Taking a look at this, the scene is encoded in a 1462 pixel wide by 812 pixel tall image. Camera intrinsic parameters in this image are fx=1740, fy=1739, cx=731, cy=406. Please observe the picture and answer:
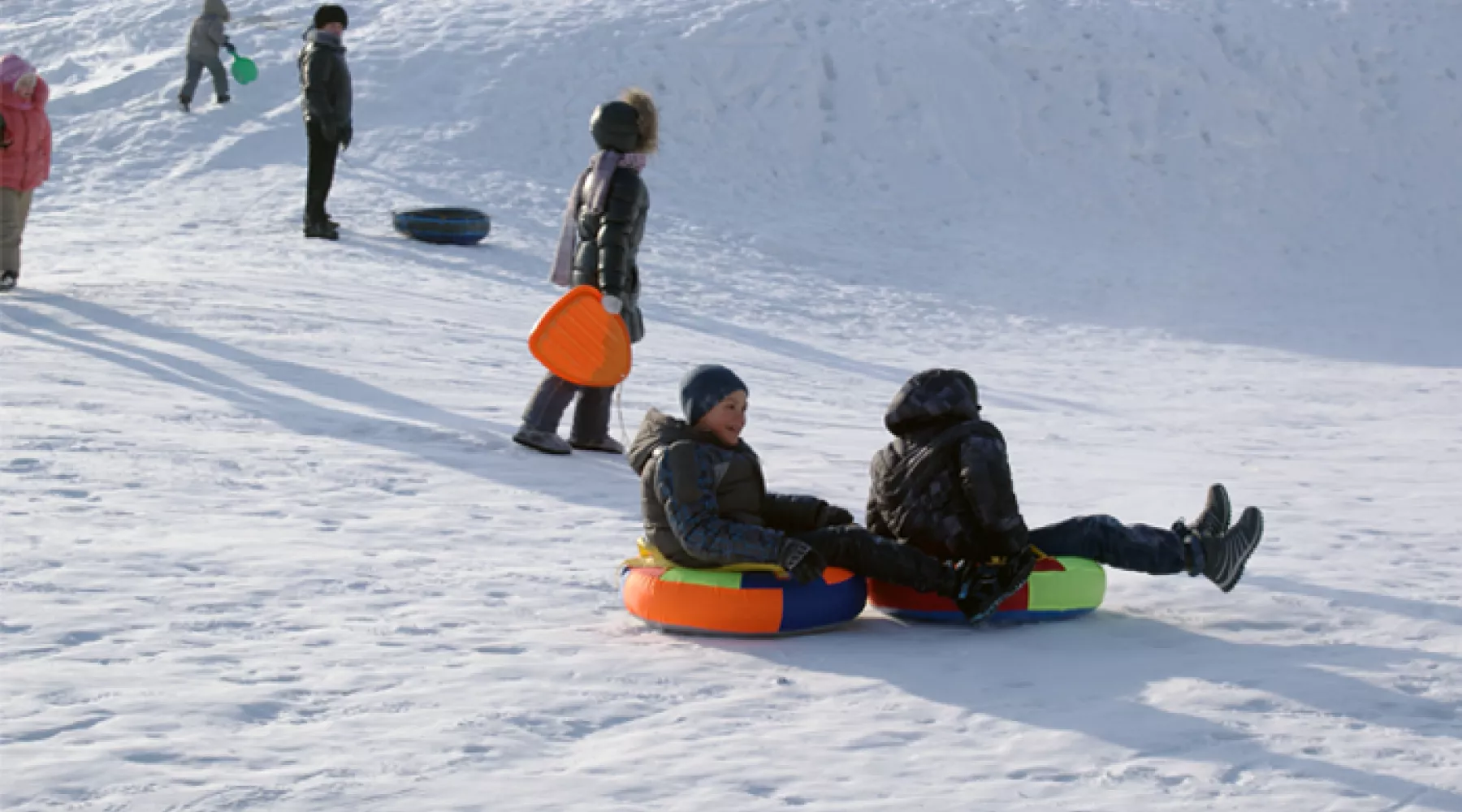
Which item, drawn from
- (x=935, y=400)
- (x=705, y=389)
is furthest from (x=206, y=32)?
(x=935, y=400)

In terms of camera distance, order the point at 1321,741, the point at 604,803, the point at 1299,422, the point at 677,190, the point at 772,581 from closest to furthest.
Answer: the point at 604,803 < the point at 1321,741 < the point at 772,581 < the point at 1299,422 < the point at 677,190

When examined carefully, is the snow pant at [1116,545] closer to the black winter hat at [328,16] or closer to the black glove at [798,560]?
the black glove at [798,560]

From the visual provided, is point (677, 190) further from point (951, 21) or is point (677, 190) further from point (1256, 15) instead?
point (1256, 15)

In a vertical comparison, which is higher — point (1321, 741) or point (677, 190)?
point (677, 190)

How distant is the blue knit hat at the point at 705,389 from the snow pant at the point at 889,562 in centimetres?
51

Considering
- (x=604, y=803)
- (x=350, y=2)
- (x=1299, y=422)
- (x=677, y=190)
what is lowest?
(x=604, y=803)

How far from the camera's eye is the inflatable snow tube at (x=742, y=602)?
511cm

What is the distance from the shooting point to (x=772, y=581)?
5137 millimetres

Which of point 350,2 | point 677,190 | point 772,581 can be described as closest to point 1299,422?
point 772,581

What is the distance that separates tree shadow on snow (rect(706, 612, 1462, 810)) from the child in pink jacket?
748cm

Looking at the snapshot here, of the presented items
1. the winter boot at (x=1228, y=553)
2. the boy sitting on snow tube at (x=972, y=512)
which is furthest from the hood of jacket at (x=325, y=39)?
the winter boot at (x=1228, y=553)

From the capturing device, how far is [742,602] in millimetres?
5098

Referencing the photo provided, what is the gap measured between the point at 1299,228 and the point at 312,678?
1539cm

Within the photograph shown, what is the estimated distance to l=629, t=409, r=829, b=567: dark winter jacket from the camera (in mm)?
5105
